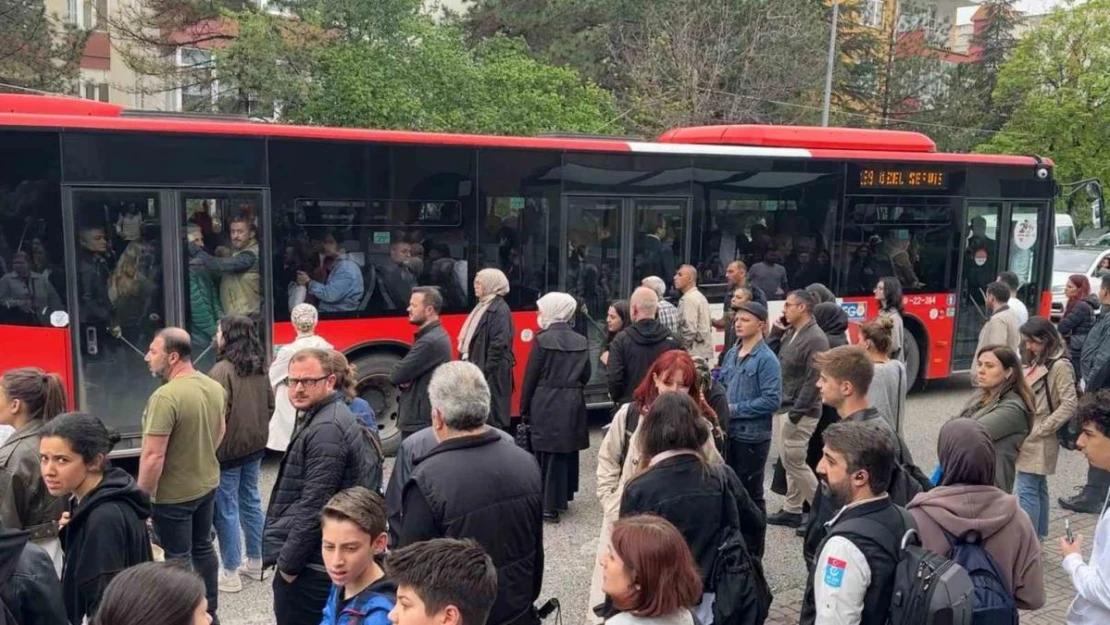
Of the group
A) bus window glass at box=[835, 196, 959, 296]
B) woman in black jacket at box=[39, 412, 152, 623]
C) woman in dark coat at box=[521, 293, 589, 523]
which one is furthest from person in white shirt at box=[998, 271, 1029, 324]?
woman in black jacket at box=[39, 412, 152, 623]

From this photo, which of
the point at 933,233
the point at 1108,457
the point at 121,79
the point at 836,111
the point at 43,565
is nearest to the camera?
the point at 43,565

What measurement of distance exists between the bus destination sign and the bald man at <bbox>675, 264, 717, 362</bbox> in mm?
3955

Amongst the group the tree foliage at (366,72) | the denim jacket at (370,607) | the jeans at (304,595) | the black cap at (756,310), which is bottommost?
the jeans at (304,595)

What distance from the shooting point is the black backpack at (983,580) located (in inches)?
146

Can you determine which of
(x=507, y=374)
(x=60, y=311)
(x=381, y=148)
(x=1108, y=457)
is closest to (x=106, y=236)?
(x=60, y=311)

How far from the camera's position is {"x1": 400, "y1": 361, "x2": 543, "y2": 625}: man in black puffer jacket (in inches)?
145

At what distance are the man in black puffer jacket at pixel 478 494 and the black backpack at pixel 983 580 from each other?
1.65 metres

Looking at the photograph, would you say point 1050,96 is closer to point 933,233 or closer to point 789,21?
point 789,21

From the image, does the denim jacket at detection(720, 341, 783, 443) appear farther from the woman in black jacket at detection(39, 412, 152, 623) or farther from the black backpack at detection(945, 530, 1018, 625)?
the woman in black jacket at detection(39, 412, 152, 623)

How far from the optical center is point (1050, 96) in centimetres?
3123

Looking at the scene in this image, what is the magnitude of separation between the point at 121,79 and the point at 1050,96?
29384mm

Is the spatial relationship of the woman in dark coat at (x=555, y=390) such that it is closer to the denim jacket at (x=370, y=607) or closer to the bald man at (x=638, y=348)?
the bald man at (x=638, y=348)

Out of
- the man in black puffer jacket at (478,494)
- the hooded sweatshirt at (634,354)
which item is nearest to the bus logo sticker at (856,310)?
the hooded sweatshirt at (634,354)

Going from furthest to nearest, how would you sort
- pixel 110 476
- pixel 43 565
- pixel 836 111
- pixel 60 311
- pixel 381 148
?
pixel 836 111
pixel 381 148
pixel 60 311
pixel 110 476
pixel 43 565
